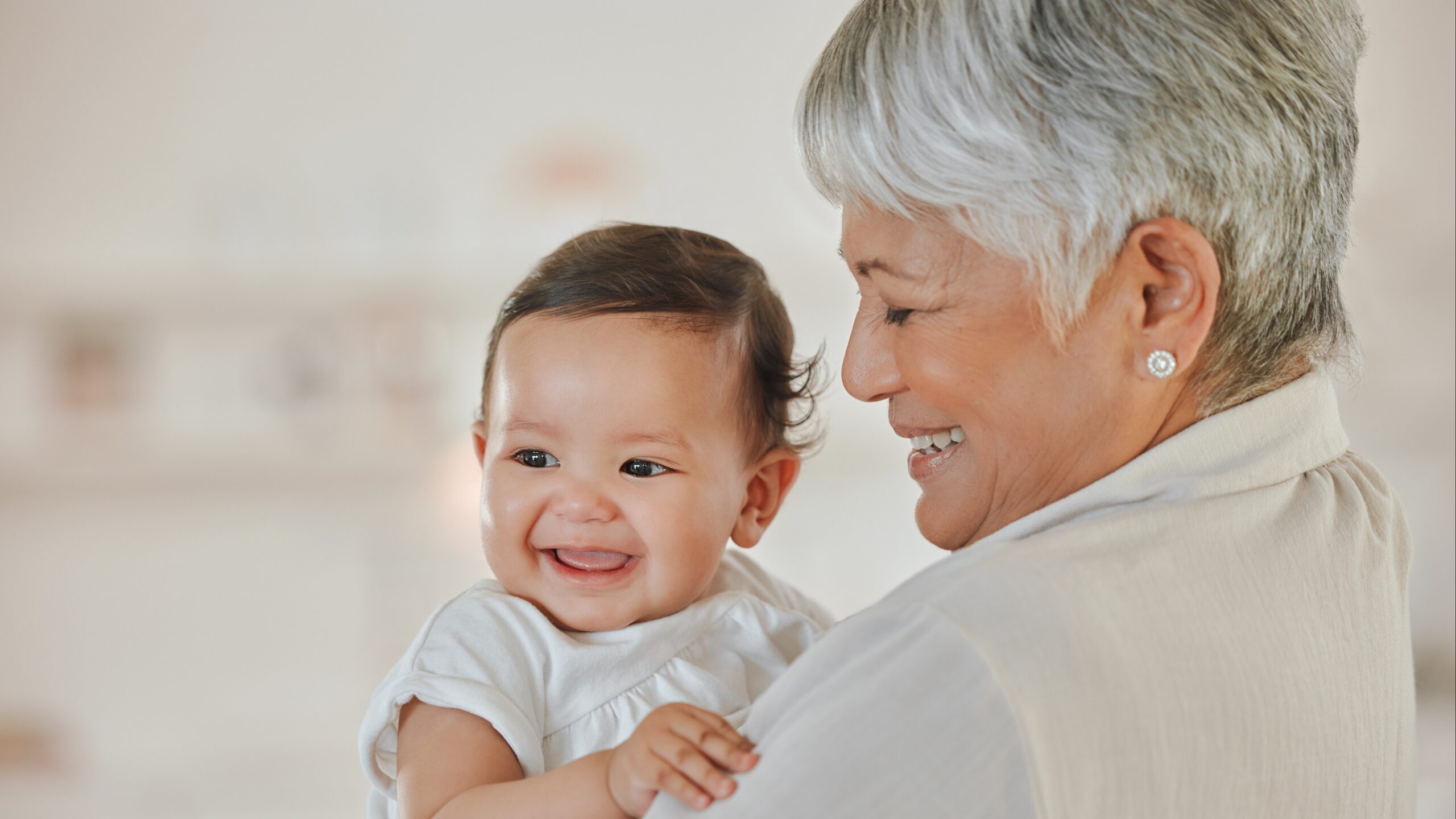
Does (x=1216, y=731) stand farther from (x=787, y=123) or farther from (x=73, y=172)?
(x=73, y=172)

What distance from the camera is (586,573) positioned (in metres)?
1.26

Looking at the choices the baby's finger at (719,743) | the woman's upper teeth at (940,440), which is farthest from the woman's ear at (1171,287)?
the baby's finger at (719,743)

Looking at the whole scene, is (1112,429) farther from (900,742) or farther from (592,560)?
(592,560)

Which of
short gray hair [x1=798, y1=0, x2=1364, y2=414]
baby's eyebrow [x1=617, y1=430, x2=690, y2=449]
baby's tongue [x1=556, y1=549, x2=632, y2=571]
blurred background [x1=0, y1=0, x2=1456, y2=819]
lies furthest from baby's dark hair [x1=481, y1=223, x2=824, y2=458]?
blurred background [x1=0, y1=0, x2=1456, y2=819]

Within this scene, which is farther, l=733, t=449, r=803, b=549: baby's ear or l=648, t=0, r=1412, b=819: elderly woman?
l=733, t=449, r=803, b=549: baby's ear

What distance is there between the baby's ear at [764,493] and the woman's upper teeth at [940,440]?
29 cm

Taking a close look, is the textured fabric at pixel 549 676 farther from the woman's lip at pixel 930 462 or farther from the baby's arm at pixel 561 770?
the woman's lip at pixel 930 462

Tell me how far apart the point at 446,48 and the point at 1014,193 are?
2645mm

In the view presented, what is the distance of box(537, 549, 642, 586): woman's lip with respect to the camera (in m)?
1.24

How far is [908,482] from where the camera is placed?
345 centimetres

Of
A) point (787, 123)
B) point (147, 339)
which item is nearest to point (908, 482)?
point (787, 123)

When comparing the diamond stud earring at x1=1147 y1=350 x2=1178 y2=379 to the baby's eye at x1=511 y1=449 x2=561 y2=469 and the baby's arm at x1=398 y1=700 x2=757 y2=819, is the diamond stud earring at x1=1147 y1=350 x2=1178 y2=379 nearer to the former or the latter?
the baby's arm at x1=398 y1=700 x2=757 y2=819

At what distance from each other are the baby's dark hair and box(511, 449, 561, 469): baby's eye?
0.15 metres

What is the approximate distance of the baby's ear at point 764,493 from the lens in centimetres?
143
